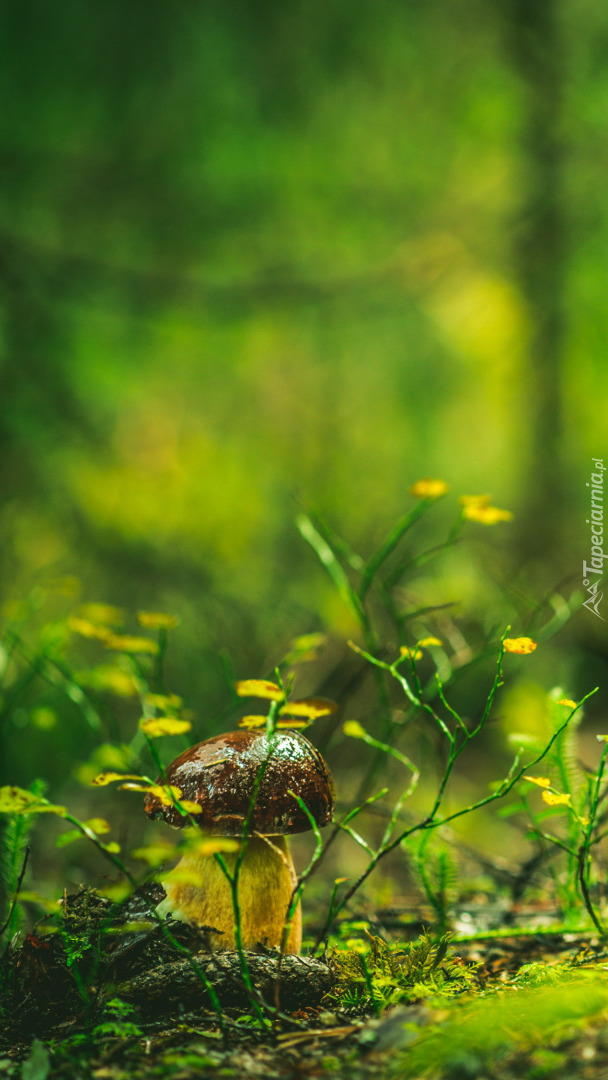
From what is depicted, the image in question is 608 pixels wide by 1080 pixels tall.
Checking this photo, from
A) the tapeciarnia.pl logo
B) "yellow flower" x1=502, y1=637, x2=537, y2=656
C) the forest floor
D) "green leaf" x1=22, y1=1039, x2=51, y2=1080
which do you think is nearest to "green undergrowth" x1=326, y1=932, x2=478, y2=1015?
the forest floor

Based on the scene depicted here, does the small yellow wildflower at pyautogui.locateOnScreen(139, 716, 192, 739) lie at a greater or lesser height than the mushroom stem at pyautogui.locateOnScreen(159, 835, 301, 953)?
greater

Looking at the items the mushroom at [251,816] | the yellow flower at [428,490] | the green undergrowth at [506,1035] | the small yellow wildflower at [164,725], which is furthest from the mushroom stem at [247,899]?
the yellow flower at [428,490]

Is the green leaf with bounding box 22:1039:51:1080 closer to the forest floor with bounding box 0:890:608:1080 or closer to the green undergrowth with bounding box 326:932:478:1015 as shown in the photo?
the forest floor with bounding box 0:890:608:1080

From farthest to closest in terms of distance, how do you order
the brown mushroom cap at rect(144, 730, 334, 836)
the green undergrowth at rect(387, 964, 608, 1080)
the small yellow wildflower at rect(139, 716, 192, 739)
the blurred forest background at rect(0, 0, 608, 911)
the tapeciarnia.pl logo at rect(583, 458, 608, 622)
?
the tapeciarnia.pl logo at rect(583, 458, 608, 622), the blurred forest background at rect(0, 0, 608, 911), the brown mushroom cap at rect(144, 730, 334, 836), the small yellow wildflower at rect(139, 716, 192, 739), the green undergrowth at rect(387, 964, 608, 1080)

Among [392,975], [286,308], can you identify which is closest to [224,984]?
[392,975]

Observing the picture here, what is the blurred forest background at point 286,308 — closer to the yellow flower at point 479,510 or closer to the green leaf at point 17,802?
the yellow flower at point 479,510

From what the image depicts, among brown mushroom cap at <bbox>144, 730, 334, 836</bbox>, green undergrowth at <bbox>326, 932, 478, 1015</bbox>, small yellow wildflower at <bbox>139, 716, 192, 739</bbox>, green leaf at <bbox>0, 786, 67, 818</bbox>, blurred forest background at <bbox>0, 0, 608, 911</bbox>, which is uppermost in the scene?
blurred forest background at <bbox>0, 0, 608, 911</bbox>

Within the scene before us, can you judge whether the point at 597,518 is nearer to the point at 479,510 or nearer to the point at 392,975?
the point at 479,510
